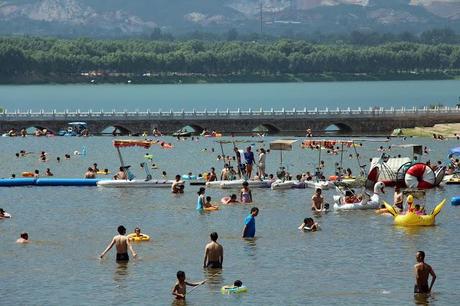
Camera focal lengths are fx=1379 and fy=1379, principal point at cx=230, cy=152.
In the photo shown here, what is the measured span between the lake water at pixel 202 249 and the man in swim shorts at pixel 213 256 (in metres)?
0.63

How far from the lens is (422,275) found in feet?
152

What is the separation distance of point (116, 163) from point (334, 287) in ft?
182

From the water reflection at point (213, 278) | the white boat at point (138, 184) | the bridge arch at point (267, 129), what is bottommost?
the bridge arch at point (267, 129)

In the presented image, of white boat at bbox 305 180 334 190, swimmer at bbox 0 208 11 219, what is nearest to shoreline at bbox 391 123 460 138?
white boat at bbox 305 180 334 190

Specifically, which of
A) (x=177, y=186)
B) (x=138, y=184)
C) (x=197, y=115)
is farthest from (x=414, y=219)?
(x=197, y=115)

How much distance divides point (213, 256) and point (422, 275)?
27.8ft

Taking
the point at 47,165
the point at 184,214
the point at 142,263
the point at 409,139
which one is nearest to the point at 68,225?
the point at 184,214

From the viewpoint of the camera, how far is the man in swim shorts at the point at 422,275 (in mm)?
45812

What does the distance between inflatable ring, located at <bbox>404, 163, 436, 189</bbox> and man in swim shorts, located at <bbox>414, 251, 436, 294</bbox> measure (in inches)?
1166

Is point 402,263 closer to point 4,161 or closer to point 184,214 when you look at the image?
point 184,214

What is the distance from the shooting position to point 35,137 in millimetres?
131750

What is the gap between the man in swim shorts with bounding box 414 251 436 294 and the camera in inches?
1804

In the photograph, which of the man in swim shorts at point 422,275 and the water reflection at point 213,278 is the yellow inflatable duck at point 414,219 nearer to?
the water reflection at point 213,278

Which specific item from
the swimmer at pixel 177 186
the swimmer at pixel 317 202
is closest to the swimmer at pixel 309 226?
the swimmer at pixel 317 202
